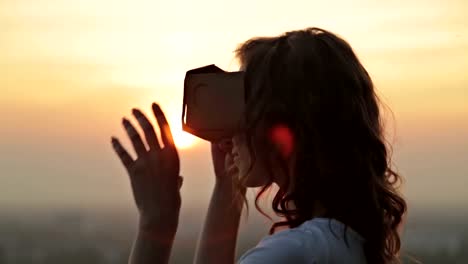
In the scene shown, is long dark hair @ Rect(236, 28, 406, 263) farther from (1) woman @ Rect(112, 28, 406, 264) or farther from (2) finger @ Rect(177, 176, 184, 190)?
(2) finger @ Rect(177, 176, 184, 190)

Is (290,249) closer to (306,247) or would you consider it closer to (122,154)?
(306,247)

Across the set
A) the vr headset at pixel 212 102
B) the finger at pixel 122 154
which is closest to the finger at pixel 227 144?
the vr headset at pixel 212 102

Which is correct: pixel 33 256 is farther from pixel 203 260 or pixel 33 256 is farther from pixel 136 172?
pixel 136 172

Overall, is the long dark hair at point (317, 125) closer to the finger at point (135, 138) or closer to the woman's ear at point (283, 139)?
the woman's ear at point (283, 139)

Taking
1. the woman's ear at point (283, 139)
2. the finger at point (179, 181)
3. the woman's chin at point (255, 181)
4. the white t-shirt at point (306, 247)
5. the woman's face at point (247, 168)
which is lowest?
the white t-shirt at point (306, 247)

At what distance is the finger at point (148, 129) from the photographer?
1.04m

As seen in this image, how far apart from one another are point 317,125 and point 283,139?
4 centimetres

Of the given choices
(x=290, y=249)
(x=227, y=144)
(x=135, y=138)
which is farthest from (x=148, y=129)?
(x=290, y=249)

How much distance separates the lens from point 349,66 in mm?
1022

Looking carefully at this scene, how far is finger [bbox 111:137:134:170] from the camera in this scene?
3.43 ft

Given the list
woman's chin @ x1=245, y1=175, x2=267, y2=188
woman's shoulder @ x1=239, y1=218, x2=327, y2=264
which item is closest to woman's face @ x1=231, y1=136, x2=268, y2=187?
woman's chin @ x1=245, y1=175, x2=267, y2=188

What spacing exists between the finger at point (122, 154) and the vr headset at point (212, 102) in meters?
0.08

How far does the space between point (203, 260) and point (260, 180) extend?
35cm

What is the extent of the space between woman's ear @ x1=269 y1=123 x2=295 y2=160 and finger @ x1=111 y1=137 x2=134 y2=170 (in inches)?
7.3
